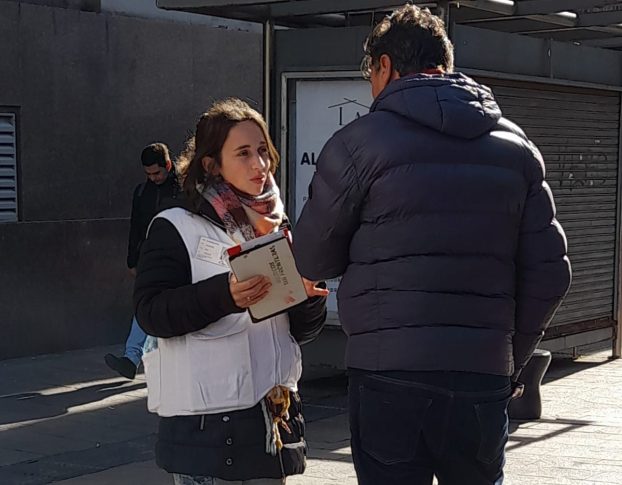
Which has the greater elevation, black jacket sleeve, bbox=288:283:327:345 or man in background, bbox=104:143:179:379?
black jacket sleeve, bbox=288:283:327:345

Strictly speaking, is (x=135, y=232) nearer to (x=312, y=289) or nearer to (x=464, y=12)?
(x=464, y=12)

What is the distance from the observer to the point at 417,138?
2930mm

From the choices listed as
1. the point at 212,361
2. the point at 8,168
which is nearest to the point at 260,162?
the point at 212,361

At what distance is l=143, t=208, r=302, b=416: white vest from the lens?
329 centimetres

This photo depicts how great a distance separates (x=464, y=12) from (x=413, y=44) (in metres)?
5.59

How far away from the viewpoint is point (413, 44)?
10.1 ft

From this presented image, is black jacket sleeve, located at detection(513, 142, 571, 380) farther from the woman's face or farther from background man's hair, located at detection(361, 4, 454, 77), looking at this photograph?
the woman's face

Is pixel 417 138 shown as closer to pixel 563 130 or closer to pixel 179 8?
pixel 179 8

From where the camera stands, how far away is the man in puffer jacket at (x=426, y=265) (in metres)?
2.90

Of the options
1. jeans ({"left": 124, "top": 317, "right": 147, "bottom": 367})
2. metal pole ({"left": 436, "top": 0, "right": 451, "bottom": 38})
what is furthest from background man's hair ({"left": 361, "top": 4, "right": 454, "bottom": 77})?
jeans ({"left": 124, "top": 317, "right": 147, "bottom": 367})

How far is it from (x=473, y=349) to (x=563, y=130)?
21.7 feet

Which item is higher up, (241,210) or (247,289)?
(241,210)

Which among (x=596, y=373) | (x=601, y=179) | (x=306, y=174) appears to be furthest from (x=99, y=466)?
(x=601, y=179)

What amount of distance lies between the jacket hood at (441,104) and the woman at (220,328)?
606 millimetres
